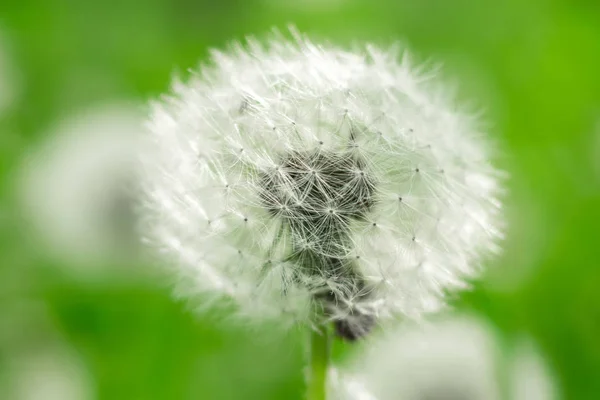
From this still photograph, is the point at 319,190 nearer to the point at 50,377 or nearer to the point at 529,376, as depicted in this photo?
the point at 529,376

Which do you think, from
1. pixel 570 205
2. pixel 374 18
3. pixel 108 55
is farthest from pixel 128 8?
pixel 570 205

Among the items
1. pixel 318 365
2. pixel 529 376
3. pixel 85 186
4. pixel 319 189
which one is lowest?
pixel 318 365

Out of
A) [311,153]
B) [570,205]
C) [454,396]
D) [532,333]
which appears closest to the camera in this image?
[311,153]

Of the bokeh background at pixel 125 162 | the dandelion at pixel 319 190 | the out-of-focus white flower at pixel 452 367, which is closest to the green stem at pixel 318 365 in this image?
the dandelion at pixel 319 190

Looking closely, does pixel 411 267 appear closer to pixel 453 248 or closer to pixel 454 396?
pixel 453 248

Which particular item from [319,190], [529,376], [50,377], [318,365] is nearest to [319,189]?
[319,190]
